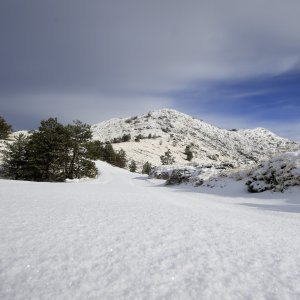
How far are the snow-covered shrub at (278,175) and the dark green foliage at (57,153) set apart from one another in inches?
1000

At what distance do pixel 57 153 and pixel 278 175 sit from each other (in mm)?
27219

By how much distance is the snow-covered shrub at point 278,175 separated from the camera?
1446cm

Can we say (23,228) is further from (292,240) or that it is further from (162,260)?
(292,240)

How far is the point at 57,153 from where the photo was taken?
113ft

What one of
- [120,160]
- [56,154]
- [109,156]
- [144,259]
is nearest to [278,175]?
[144,259]

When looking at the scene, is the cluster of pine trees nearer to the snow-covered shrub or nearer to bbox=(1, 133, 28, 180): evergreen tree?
bbox=(1, 133, 28, 180): evergreen tree

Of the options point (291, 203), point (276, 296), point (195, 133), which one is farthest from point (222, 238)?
point (195, 133)

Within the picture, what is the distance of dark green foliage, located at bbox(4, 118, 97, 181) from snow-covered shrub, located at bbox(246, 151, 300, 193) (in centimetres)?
2541

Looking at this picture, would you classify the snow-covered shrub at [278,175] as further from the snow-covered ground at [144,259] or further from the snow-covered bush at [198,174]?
the snow-covered ground at [144,259]

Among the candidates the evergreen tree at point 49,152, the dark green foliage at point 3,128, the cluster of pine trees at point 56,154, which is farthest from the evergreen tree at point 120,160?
the evergreen tree at point 49,152

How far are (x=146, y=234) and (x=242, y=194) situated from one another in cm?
1197

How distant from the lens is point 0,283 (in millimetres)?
3172

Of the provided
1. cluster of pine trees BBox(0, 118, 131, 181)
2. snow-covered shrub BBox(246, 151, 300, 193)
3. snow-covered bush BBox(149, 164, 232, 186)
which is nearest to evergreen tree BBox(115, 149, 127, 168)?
cluster of pine trees BBox(0, 118, 131, 181)

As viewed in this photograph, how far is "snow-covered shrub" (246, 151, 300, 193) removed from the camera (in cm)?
1446
